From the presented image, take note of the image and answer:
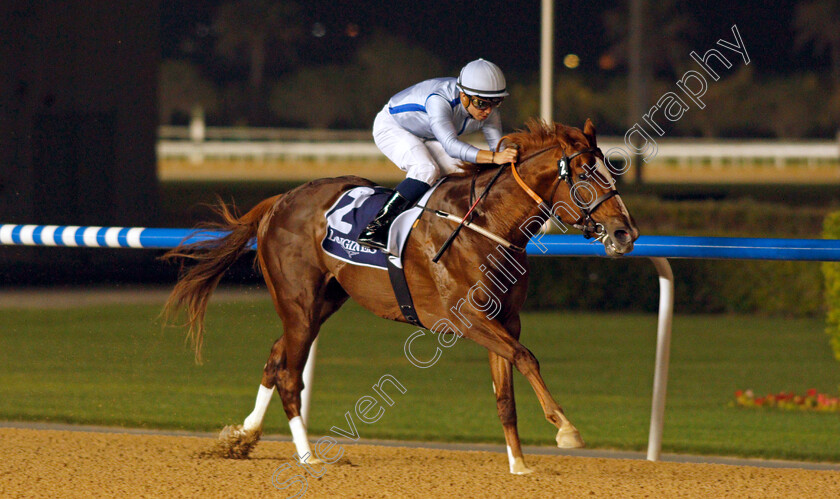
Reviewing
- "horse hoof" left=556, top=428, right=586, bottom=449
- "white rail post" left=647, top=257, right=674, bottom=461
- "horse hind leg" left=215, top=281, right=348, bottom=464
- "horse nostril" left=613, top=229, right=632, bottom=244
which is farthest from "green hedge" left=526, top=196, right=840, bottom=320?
"horse hoof" left=556, top=428, right=586, bottom=449

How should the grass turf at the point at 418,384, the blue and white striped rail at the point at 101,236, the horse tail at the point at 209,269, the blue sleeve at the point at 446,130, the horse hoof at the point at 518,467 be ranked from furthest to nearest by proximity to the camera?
the grass turf at the point at 418,384, the blue and white striped rail at the point at 101,236, the horse tail at the point at 209,269, the horse hoof at the point at 518,467, the blue sleeve at the point at 446,130

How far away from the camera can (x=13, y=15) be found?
15297 millimetres

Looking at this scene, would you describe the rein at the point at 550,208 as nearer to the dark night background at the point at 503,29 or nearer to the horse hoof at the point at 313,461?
the horse hoof at the point at 313,461

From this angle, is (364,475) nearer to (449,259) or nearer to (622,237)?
(449,259)

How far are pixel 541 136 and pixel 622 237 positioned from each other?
0.54 meters

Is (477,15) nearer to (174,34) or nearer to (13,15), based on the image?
(174,34)

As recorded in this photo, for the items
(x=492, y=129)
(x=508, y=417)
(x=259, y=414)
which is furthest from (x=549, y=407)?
(x=259, y=414)

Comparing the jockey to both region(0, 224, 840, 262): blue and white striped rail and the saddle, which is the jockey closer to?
the saddle

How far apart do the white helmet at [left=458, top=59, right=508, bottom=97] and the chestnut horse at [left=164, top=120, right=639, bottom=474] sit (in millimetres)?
182

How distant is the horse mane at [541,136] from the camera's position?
4.36 meters

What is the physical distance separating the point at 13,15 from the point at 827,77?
217 feet

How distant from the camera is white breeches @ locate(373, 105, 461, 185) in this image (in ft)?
15.9

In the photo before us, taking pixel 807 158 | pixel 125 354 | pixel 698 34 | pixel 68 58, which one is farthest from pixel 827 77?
pixel 125 354

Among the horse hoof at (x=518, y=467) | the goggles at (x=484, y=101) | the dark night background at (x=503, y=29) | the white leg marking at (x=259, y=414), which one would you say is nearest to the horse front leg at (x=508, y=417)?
the horse hoof at (x=518, y=467)
